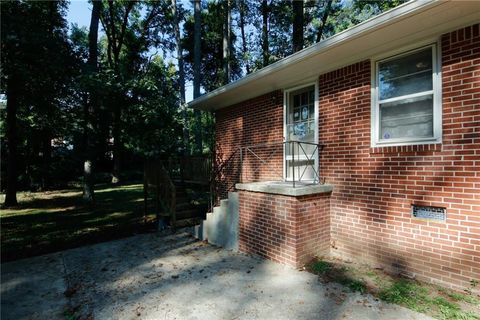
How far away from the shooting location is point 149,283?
13.6 ft

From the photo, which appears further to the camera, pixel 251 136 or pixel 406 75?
pixel 251 136

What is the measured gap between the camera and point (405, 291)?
3.51m

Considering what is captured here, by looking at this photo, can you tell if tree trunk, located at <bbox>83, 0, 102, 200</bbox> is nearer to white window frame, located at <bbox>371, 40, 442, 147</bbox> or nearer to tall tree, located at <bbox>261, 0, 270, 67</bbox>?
tall tree, located at <bbox>261, 0, 270, 67</bbox>

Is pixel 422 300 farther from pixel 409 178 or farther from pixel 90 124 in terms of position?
pixel 90 124

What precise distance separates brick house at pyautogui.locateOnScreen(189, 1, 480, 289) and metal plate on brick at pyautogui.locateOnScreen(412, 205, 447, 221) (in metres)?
0.01

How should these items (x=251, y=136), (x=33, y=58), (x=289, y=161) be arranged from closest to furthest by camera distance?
(x=289, y=161) < (x=251, y=136) < (x=33, y=58)

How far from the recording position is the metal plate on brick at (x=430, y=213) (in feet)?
12.0

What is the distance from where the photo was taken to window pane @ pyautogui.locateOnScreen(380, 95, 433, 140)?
393 centimetres

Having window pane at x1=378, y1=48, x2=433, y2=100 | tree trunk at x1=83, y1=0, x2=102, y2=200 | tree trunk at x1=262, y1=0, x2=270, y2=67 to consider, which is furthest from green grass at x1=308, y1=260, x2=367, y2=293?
tree trunk at x1=262, y1=0, x2=270, y2=67

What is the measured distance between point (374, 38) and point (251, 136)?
3.73 meters

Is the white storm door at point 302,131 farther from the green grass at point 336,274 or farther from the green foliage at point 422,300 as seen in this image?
the green foliage at point 422,300

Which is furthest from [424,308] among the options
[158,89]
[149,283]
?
[158,89]

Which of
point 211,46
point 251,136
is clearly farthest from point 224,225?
→ point 211,46

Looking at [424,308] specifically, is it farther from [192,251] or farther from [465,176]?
[192,251]
